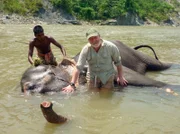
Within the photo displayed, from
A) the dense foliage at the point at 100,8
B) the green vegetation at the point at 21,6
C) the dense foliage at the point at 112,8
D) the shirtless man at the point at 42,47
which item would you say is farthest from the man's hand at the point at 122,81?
the dense foliage at the point at 112,8

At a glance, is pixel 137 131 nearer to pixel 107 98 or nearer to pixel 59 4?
pixel 107 98

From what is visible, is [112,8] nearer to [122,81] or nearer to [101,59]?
[122,81]

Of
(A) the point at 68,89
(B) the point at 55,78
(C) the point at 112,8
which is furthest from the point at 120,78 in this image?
(C) the point at 112,8

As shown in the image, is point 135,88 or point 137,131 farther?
point 135,88

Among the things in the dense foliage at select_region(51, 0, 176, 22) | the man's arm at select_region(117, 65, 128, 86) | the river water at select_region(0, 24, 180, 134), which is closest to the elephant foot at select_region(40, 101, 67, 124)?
the river water at select_region(0, 24, 180, 134)

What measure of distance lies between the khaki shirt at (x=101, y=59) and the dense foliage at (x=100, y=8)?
146 ft

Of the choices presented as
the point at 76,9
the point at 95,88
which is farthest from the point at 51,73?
the point at 76,9

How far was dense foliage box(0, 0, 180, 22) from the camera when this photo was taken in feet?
166

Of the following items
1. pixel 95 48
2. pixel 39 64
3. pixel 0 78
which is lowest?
pixel 0 78

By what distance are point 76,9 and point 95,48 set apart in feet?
195

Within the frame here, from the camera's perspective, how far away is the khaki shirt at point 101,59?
564cm

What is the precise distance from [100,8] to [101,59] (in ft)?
212

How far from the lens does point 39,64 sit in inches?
248

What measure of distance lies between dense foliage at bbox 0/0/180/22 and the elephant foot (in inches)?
1813
